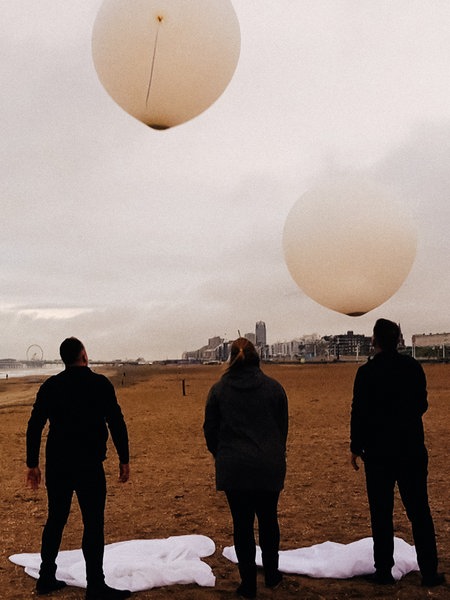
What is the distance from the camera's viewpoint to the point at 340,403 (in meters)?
18.0

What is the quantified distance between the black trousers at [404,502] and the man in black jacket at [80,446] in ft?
5.27

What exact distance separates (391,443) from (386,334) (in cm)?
67

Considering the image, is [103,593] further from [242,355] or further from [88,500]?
[242,355]

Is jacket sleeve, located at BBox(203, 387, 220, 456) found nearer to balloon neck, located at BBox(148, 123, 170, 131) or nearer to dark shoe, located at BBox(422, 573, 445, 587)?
dark shoe, located at BBox(422, 573, 445, 587)

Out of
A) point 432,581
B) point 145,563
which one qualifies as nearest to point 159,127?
point 145,563

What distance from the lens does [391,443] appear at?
11.8ft

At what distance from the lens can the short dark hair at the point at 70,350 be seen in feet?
11.8

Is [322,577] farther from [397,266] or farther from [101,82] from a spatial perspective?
[101,82]

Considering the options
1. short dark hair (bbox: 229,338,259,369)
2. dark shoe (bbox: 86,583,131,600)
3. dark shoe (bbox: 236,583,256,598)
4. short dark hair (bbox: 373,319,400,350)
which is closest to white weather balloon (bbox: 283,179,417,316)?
short dark hair (bbox: 373,319,400,350)

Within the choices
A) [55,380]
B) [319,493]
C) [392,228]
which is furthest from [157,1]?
[319,493]

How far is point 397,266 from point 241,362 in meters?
1.22

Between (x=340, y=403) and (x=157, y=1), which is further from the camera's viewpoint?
(x=340, y=403)

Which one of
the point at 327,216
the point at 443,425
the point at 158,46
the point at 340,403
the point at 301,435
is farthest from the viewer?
the point at 340,403

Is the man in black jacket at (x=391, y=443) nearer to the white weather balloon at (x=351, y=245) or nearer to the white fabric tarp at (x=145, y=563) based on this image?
the white weather balloon at (x=351, y=245)
